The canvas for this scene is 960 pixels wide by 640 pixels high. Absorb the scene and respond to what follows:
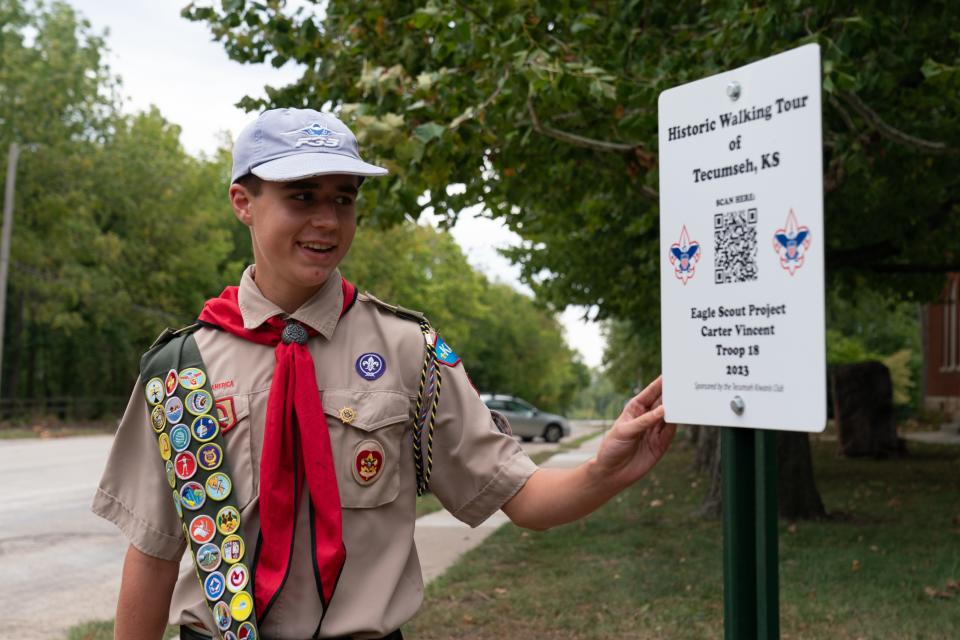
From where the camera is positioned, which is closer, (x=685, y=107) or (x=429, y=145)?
(x=685, y=107)

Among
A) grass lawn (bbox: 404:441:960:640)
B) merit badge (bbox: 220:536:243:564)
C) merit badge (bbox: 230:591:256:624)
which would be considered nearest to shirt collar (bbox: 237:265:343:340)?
merit badge (bbox: 220:536:243:564)

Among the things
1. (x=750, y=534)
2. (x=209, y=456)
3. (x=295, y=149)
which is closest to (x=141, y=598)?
(x=209, y=456)

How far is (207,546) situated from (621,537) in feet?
26.6

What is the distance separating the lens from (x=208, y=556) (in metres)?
2.15

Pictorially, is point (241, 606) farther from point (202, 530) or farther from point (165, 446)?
point (165, 446)

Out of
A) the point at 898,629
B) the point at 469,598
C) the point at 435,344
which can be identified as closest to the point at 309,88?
the point at 469,598

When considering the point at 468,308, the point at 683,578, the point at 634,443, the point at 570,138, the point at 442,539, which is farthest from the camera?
the point at 468,308

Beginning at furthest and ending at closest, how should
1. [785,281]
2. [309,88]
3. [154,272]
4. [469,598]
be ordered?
[154,272] → [309,88] → [469,598] → [785,281]

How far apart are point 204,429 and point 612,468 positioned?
840 millimetres

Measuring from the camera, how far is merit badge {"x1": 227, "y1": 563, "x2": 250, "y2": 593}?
212cm

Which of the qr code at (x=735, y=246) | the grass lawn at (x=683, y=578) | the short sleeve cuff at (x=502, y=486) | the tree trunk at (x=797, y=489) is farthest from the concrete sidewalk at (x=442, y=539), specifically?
the qr code at (x=735, y=246)

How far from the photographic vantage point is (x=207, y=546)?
84.8 inches

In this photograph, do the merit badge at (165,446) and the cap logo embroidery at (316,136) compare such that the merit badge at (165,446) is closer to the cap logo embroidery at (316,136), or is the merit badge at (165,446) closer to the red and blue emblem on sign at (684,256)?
the cap logo embroidery at (316,136)

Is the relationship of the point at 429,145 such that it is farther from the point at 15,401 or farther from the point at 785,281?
the point at 15,401
